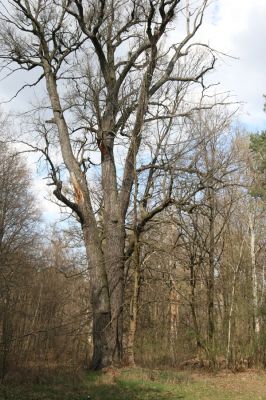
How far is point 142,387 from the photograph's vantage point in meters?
9.41

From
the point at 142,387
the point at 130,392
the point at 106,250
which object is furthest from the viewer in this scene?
the point at 106,250

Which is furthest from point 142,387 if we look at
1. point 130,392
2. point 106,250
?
point 106,250

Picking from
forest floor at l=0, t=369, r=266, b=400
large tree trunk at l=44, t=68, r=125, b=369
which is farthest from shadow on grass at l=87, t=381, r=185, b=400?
large tree trunk at l=44, t=68, r=125, b=369

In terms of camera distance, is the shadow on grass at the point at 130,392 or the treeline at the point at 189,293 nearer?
the shadow on grass at the point at 130,392

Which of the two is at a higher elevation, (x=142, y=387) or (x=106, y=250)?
(x=106, y=250)

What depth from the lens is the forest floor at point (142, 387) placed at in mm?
8383

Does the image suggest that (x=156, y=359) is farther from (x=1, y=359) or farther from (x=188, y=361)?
(x=1, y=359)

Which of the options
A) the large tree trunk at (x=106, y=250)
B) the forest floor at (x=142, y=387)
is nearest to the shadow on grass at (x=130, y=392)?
the forest floor at (x=142, y=387)

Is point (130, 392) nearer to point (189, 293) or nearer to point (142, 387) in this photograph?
point (142, 387)

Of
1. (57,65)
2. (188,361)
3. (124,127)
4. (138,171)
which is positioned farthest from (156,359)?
(57,65)

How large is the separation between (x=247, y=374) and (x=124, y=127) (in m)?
7.84

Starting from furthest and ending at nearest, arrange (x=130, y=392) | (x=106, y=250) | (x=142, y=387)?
(x=106, y=250) < (x=142, y=387) < (x=130, y=392)

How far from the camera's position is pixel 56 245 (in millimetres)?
27688

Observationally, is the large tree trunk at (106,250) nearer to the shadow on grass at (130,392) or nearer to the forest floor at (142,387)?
the forest floor at (142,387)
